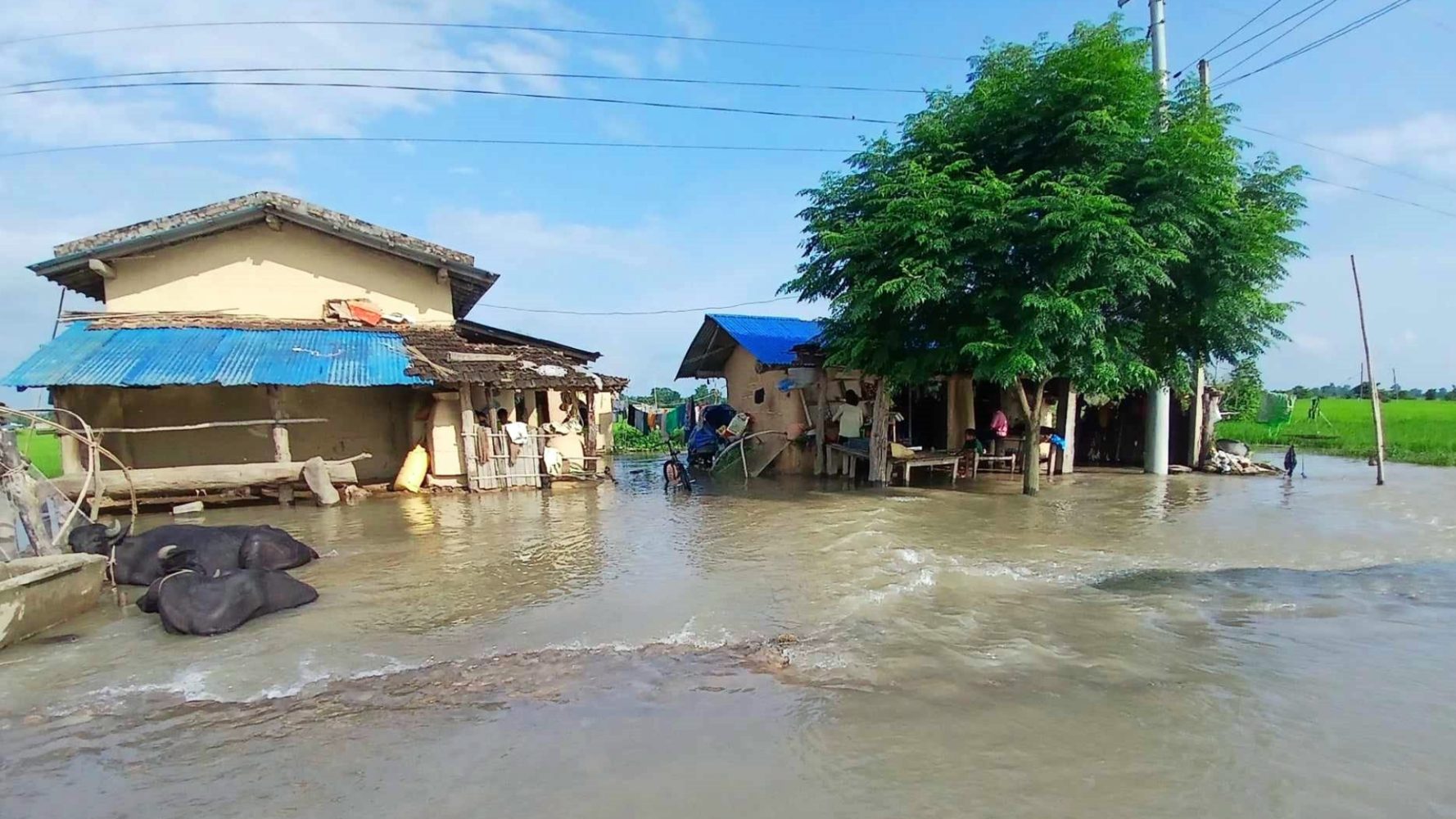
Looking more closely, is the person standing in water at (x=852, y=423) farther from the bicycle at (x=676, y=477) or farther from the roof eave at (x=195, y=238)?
the roof eave at (x=195, y=238)

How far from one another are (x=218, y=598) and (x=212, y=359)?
8.22 meters

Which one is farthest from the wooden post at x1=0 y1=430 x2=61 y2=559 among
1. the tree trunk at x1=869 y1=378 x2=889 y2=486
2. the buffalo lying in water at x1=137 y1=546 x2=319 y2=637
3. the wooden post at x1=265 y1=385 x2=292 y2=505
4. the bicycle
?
the tree trunk at x1=869 y1=378 x2=889 y2=486

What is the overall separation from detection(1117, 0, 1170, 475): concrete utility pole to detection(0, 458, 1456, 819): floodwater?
704 cm

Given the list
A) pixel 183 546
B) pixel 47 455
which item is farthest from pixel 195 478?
pixel 47 455

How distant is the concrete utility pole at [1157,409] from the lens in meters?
15.4

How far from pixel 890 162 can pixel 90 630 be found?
462 inches

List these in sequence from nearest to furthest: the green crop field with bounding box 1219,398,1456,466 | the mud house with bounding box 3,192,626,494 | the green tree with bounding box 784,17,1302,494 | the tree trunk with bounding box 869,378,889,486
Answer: the green tree with bounding box 784,17,1302,494, the mud house with bounding box 3,192,626,494, the tree trunk with bounding box 869,378,889,486, the green crop field with bounding box 1219,398,1456,466

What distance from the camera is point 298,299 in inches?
581

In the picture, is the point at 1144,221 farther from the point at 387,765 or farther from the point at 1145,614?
the point at 387,765

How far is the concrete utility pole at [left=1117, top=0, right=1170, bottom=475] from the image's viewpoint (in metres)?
15.4

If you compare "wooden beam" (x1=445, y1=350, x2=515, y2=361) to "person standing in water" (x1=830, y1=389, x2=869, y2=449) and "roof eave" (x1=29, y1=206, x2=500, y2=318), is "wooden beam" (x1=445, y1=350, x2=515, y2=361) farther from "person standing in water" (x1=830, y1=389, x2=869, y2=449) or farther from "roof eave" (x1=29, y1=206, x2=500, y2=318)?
"person standing in water" (x1=830, y1=389, x2=869, y2=449)

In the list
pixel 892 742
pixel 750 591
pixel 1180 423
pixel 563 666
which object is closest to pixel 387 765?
pixel 563 666

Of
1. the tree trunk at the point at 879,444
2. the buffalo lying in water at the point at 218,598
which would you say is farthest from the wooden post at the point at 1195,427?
the buffalo lying in water at the point at 218,598

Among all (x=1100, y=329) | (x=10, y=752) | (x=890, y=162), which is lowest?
(x=10, y=752)
